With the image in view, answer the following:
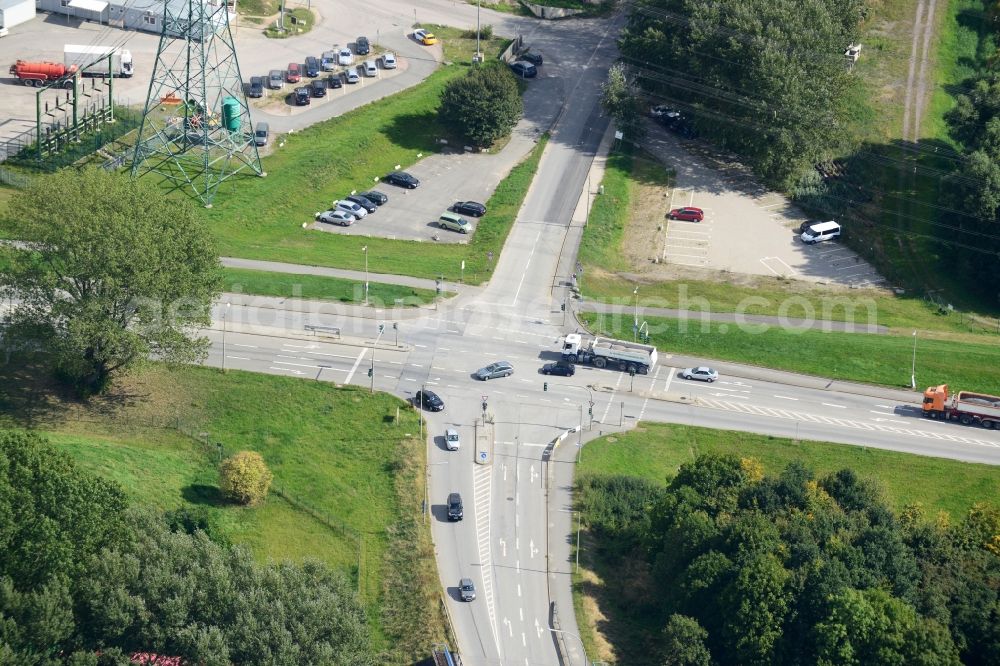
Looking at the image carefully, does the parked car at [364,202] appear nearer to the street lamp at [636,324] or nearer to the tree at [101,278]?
the street lamp at [636,324]

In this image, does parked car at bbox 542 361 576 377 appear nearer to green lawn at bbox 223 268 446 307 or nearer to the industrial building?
green lawn at bbox 223 268 446 307

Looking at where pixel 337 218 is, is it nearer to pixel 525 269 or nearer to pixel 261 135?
pixel 261 135

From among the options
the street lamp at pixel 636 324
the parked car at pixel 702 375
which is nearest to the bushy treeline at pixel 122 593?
the parked car at pixel 702 375

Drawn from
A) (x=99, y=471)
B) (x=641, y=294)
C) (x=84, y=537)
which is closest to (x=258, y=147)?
(x=641, y=294)

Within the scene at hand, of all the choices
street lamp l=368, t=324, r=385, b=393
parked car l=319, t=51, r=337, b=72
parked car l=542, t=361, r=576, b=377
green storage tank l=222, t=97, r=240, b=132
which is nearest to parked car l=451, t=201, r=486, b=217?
green storage tank l=222, t=97, r=240, b=132

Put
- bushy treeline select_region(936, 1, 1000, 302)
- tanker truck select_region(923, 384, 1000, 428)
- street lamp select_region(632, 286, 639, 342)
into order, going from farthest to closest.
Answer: bushy treeline select_region(936, 1, 1000, 302)
street lamp select_region(632, 286, 639, 342)
tanker truck select_region(923, 384, 1000, 428)

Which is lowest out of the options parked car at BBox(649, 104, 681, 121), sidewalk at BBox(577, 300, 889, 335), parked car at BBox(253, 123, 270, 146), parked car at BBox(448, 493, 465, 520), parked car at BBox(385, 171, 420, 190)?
parked car at BBox(448, 493, 465, 520)

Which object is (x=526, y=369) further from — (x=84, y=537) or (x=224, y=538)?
(x=84, y=537)
